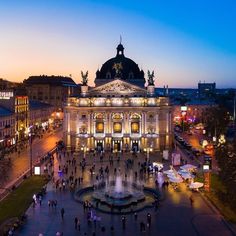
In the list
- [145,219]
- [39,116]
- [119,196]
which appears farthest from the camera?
[39,116]

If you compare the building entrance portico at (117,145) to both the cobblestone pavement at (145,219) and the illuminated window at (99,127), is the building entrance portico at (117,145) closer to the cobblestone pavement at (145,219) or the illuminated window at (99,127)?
the illuminated window at (99,127)

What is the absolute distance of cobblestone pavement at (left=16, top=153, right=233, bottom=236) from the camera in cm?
3953

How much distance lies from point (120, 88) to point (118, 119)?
24.3 feet

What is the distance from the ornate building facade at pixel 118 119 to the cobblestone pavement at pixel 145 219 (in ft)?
138

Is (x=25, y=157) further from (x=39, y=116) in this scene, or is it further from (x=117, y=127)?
(x=39, y=116)

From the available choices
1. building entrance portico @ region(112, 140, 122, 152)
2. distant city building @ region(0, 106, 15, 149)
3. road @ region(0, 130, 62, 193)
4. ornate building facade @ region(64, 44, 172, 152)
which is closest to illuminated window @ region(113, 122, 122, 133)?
ornate building facade @ region(64, 44, 172, 152)

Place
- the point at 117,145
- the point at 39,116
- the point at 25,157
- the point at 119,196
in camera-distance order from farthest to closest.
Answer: the point at 39,116 → the point at 117,145 → the point at 25,157 → the point at 119,196

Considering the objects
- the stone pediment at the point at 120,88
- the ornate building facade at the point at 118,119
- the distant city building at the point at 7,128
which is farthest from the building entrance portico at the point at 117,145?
the distant city building at the point at 7,128

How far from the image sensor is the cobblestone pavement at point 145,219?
39531 millimetres

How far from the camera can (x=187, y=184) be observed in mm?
58438

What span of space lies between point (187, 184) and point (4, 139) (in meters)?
52.2

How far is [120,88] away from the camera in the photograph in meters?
97.2

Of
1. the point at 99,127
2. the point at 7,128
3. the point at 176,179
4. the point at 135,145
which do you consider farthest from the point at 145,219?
the point at 7,128

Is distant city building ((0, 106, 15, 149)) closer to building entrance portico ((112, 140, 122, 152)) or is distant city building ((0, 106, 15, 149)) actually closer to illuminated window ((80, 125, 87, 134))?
illuminated window ((80, 125, 87, 134))
